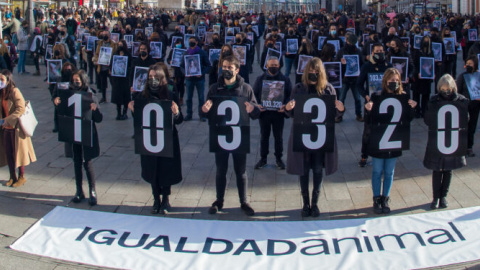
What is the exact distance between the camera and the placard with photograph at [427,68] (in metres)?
11.7

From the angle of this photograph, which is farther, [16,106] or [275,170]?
[275,170]

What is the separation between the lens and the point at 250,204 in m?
7.91

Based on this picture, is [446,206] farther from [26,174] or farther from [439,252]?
[26,174]

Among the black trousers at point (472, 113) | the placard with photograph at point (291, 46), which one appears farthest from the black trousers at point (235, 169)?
the placard with photograph at point (291, 46)

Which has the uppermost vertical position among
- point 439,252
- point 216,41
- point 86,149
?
point 216,41

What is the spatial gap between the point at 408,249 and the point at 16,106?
5.20 m

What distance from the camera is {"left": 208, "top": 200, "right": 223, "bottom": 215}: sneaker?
754 cm

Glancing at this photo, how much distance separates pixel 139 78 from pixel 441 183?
5.69 metres

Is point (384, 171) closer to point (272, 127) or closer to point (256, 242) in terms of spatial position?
point (256, 242)

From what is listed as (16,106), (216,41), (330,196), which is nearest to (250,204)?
(330,196)

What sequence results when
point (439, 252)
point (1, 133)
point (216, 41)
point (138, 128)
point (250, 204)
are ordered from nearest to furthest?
point (439, 252)
point (138, 128)
point (250, 204)
point (1, 133)
point (216, 41)

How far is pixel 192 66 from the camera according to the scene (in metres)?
12.1

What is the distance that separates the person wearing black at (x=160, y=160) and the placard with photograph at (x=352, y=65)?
538 centimetres

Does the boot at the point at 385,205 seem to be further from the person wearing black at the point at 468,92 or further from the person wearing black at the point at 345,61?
the person wearing black at the point at 345,61
